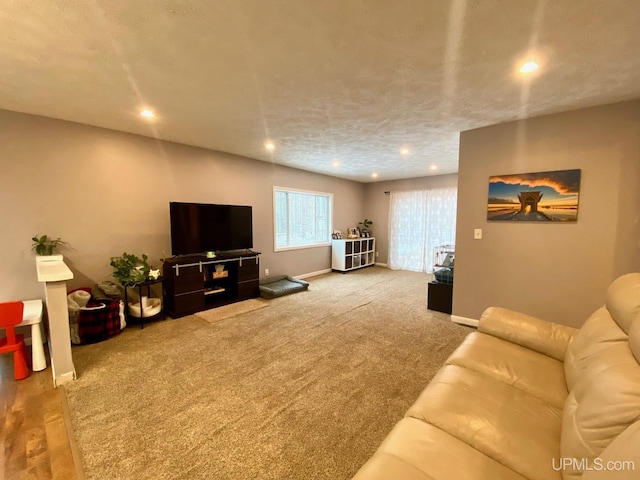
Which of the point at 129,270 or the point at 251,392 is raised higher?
the point at 129,270

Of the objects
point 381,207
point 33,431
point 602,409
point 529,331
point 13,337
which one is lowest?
point 33,431

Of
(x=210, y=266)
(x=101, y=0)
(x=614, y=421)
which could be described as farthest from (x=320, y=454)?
(x=210, y=266)

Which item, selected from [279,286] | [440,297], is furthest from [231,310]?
[440,297]

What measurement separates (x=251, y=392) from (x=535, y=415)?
1826 mm

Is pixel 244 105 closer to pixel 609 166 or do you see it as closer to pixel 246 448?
pixel 246 448

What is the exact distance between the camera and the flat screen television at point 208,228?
379cm

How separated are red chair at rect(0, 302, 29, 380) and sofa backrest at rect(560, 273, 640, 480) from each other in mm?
3622

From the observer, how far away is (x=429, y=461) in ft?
3.18

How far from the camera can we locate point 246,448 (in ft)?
5.32

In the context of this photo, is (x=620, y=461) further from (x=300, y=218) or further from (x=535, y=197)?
(x=300, y=218)

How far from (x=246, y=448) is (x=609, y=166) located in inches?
156

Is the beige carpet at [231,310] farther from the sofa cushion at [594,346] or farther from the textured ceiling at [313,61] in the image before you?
the sofa cushion at [594,346]

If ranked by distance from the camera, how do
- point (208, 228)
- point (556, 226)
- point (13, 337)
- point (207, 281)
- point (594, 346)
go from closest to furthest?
point (594, 346), point (13, 337), point (556, 226), point (208, 228), point (207, 281)

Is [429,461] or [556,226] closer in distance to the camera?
[429,461]
